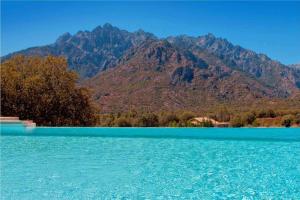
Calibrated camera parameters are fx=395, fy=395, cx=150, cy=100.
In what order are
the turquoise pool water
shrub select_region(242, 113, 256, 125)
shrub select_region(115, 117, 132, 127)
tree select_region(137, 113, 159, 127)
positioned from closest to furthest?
the turquoise pool water, shrub select_region(115, 117, 132, 127), tree select_region(137, 113, 159, 127), shrub select_region(242, 113, 256, 125)

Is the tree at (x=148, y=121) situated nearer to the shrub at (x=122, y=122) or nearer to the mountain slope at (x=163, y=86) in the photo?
the shrub at (x=122, y=122)

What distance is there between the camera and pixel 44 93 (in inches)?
1651

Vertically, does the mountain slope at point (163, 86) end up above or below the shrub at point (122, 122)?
above

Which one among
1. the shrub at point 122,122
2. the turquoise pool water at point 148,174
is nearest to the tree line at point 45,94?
the shrub at point 122,122

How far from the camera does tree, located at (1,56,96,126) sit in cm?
4088

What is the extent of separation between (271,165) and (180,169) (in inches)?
127

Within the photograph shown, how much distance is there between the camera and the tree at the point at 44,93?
4088cm

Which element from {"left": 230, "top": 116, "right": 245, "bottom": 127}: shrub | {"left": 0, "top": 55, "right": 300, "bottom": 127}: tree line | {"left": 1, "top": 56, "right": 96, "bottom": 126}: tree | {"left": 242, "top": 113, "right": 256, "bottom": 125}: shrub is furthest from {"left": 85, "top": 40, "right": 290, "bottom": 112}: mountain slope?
{"left": 1, "top": 56, "right": 96, "bottom": 126}: tree

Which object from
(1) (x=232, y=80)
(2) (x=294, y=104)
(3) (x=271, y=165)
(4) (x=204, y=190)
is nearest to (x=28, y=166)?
(4) (x=204, y=190)

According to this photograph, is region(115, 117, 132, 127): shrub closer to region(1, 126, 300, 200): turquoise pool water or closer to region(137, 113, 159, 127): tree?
region(137, 113, 159, 127): tree

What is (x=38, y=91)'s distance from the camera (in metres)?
41.3

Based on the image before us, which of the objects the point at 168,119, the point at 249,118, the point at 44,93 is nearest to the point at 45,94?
the point at 44,93

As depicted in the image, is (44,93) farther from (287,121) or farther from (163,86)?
(163,86)

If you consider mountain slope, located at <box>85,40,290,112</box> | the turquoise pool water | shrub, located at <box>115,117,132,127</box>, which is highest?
mountain slope, located at <box>85,40,290,112</box>
